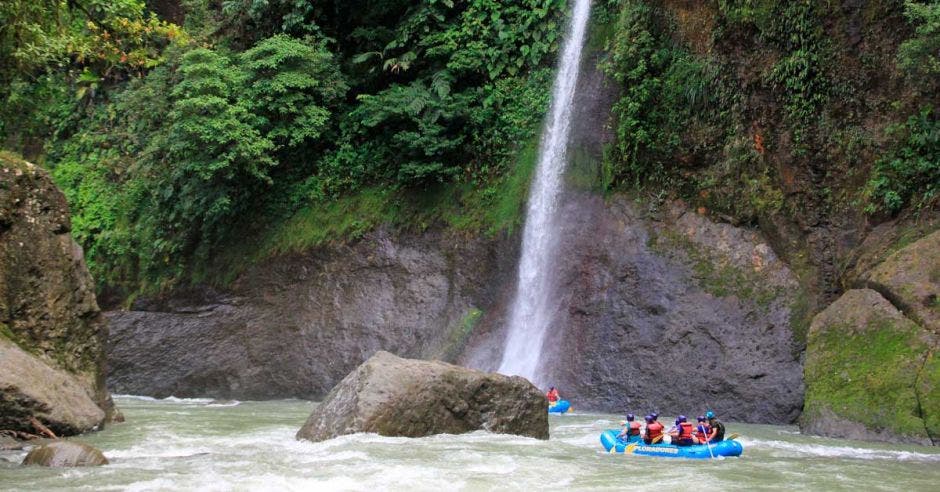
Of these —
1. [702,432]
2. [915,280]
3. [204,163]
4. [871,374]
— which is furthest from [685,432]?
[204,163]

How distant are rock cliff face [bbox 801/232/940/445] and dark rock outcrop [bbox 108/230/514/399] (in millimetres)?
6411

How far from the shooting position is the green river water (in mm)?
8172

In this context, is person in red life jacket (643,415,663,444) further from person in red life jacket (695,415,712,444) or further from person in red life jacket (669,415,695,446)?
person in red life jacket (695,415,712,444)

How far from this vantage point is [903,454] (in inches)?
407

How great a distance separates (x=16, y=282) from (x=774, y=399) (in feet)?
33.8

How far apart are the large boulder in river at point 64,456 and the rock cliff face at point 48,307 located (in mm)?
1635

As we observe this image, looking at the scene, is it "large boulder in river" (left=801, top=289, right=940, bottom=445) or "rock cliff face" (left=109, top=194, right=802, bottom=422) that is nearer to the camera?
"large boulder in river" (left=801, top=289, right=940, bottom=445)

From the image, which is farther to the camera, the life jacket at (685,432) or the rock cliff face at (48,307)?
the rock cliff face at (48,307)

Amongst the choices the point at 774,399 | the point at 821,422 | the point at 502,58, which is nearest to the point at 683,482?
the point at 821,422

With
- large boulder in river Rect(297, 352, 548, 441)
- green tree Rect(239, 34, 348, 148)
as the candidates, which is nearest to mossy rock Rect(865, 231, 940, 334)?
large boulder in river Rect(297, 352, 548, 441)

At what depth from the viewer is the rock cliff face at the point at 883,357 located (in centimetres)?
1155

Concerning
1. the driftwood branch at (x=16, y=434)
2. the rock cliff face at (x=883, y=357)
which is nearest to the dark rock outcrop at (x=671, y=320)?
the rock cliff face at (x=883, y=357)

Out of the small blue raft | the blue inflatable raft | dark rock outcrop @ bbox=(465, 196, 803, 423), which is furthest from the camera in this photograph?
the blue inflatable raft

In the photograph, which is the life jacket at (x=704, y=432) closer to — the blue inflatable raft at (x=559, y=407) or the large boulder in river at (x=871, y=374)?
the large boulder in river at (x=871, y=374)
